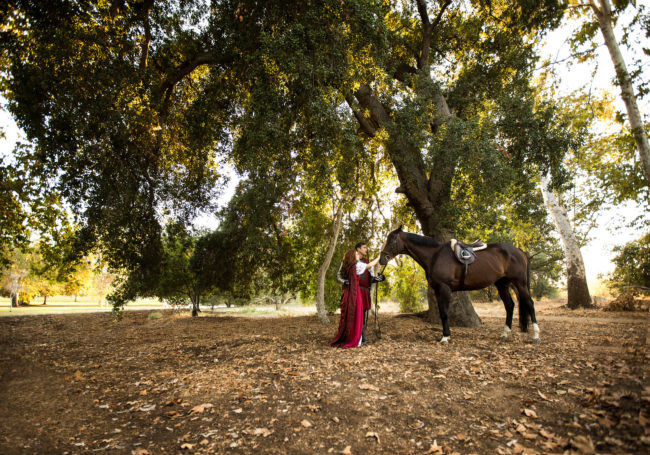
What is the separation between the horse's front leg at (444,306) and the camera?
7.40m

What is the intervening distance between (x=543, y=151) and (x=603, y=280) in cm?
1601

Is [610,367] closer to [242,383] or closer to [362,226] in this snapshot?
[242,383]

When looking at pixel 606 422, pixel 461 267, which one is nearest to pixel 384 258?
pixel 461 267

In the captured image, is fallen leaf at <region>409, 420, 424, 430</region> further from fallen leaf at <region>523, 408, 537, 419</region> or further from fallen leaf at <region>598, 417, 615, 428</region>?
fallen leaf at <region>598, 417, 615, 428</region>

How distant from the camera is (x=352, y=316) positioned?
7.38 metres

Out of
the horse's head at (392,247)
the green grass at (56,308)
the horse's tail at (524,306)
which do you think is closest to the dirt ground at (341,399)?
the horse's tail at (524,306)

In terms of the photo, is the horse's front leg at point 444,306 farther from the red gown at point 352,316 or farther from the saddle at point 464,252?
the red gown at point 352,316

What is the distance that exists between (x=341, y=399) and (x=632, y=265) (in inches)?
820

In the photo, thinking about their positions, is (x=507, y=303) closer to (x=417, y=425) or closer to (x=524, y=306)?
(x=524, y=306)

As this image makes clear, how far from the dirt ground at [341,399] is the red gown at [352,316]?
1.12 ft

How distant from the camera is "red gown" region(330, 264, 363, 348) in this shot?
7.30 meters

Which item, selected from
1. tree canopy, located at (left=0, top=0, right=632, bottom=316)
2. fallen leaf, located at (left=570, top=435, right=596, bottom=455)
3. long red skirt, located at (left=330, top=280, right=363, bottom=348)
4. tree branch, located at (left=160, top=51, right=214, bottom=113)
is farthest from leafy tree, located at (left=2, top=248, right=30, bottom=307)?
fallen leaf, located at (left=570, top=435, right=596, bottom=455)

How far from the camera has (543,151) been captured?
907 centimetres

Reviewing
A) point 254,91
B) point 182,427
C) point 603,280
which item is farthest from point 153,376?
point 603,280
